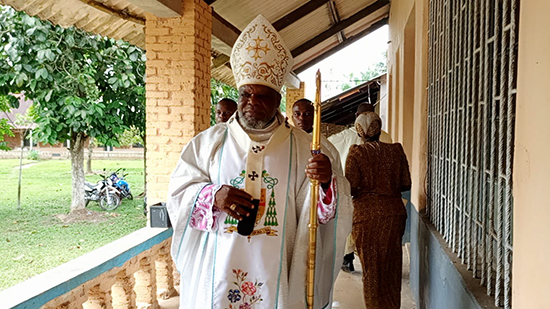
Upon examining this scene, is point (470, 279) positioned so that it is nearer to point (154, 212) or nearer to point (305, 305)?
point (305, 305)

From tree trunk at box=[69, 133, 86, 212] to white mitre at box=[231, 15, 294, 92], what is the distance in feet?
30.7

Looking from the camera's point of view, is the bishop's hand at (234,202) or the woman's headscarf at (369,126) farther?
the woman's headscarf at (369,126)

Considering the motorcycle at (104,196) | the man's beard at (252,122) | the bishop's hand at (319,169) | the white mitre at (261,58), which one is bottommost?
the motorcycle at (104,196)

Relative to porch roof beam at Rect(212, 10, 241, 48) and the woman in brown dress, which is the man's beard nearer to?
the woman in brown dress

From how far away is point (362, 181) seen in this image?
3486 mm

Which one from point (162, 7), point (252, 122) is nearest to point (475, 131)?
point (252, 122)

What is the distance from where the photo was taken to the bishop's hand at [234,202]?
81.0 inches

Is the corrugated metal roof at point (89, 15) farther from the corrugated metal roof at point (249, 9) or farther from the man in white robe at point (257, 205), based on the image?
the man in white robe at point (257, 205)

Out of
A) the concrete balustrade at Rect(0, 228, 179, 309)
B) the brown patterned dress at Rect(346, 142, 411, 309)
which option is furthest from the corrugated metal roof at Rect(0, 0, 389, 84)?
the brown patterned dress at Rect(346, 142, 411, 309)

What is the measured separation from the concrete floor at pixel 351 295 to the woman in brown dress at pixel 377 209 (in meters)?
0.80

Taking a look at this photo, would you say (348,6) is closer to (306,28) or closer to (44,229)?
(306,28)

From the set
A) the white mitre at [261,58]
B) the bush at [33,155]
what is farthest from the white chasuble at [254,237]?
the bush at [33,155]

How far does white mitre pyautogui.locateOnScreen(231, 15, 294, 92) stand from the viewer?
2270 mm

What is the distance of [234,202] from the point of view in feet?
6.75
